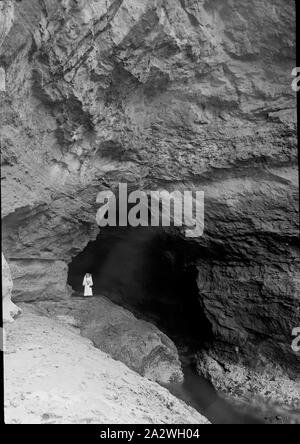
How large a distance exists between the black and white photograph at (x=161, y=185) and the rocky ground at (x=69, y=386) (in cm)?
3

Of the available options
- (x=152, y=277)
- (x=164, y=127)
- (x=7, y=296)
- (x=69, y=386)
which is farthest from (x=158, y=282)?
(x=69, y=386)

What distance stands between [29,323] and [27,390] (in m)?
1.49

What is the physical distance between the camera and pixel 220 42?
18.1 feet

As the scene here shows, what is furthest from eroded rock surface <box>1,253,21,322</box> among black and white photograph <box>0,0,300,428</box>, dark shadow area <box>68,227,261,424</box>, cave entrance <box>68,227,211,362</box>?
cave entrance <box>68,227,211,362</box>

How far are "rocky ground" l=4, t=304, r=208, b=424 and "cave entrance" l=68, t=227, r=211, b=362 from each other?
7.63ft

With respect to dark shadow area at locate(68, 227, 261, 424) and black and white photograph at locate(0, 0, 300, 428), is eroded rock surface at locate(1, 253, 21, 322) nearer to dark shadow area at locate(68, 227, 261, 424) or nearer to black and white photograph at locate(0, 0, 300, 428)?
black and white photograph at locate(0, 0, 300, 428)

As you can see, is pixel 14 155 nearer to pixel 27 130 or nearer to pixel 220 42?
pixel 27 130

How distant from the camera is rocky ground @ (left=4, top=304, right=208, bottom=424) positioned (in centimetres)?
350

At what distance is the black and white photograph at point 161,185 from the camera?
490 cm

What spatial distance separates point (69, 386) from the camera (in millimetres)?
3869

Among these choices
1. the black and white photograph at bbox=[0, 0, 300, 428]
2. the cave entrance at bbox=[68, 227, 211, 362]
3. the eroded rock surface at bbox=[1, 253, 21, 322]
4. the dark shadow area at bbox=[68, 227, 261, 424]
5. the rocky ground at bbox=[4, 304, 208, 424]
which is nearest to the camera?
the rocky ground at bbox=[4, 304, 208, 424]

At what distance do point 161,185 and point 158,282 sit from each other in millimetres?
2313

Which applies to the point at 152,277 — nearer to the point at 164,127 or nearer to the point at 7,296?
the point at 164,127

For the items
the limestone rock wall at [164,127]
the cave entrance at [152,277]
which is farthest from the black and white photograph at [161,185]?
the cave entrance at [152,277]
